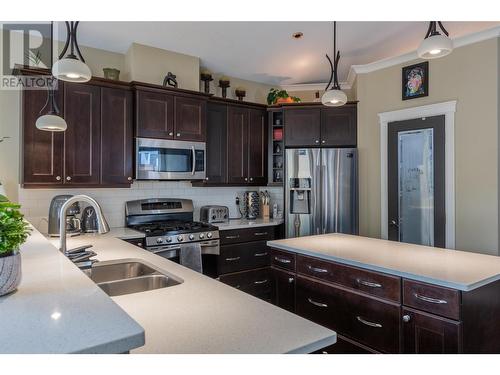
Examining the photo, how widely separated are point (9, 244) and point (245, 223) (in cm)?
325

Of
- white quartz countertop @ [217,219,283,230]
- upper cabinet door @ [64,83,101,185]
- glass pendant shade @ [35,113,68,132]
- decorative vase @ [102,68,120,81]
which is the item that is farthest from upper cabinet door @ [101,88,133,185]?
white quartz countertop @ [217,219,283,230]

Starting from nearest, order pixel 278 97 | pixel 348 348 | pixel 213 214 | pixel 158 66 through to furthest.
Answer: pixel 348 348 < pixel 158 66 < pixel 213 214 < pixel 278 97

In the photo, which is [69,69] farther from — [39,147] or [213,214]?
[213,214]

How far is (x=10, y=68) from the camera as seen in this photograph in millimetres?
3160

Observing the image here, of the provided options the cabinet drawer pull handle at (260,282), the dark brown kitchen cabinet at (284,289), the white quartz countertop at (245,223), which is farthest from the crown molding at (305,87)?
the dark brown kitchen cabinet at (284,289)

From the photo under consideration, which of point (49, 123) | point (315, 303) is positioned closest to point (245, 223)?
point (315, 303)

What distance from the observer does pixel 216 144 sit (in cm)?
417

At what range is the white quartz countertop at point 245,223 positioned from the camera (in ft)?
12.6

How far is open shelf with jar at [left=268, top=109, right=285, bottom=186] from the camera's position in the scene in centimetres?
453

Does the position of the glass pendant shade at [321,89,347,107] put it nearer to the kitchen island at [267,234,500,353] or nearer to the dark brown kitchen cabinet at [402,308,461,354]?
the kitchen island at [267,234,500,353]

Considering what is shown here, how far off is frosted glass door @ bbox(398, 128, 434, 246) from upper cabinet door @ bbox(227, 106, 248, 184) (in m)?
1.84

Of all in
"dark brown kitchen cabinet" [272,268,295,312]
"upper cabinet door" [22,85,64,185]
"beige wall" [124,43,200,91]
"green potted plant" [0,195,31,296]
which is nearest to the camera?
→ "green potted plant" [0,195,31,296]
